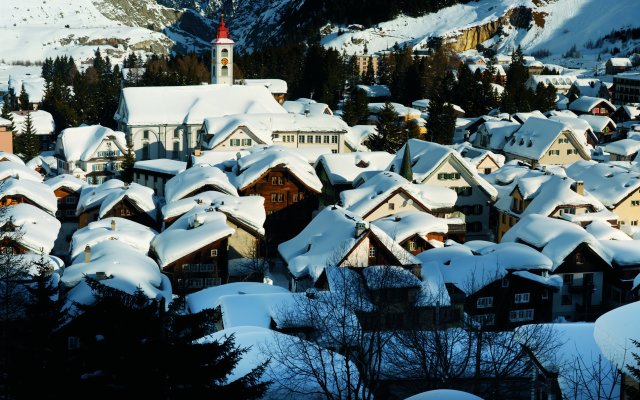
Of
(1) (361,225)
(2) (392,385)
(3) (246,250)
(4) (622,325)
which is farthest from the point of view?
(3) (246,250)

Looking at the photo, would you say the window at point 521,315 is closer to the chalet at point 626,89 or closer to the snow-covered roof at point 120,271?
the snow-covered roof at point 120,271

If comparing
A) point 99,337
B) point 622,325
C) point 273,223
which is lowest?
point 273,223

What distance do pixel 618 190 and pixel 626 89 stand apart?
6320 cm

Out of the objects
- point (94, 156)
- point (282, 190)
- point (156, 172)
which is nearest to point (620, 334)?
point (282, 190)

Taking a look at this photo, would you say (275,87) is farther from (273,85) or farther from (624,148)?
(624,148)

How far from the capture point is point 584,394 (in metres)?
19.3

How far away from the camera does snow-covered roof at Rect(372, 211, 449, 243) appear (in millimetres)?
37375

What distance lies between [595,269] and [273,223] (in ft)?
52.1

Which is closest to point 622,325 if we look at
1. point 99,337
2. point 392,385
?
point 392,385

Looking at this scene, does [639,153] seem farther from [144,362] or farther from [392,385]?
[144,362]

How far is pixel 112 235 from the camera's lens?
36.7 m

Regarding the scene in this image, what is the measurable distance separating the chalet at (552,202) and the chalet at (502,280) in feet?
26.4

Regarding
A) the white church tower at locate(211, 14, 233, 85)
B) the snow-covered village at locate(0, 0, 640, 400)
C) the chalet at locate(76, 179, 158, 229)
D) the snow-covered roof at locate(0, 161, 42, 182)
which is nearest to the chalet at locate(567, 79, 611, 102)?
the snow-covered village at locate(0, 0, 640, 400)

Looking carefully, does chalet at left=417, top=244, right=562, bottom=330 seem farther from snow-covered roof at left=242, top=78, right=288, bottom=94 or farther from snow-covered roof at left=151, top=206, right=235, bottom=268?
snow-covered roof at left=242, top=78, right=288, bottom=94
